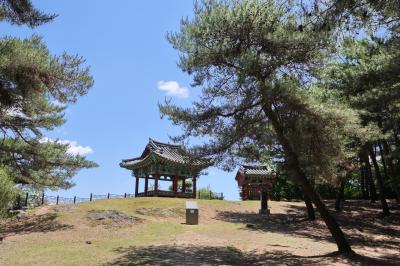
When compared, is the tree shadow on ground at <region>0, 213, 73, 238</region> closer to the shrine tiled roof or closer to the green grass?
the green grass

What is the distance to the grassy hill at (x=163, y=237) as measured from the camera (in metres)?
14.1

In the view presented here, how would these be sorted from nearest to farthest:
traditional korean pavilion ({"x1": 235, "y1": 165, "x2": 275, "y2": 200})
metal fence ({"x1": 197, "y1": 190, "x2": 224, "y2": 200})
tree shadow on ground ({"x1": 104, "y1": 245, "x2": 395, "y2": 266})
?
tree shadow on ground ({"x1": 104, "y1": 245, "x2": 395, "y2": 266}) < traditional korean pavilion ({"x1": 235, "y1": 165, "x2": 275, "y2": 200}) < metal fence ({"x1": 197, "y1": 190, "x2": 224, "y2": 200})

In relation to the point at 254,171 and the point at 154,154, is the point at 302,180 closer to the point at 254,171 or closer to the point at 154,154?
the point at 154,154

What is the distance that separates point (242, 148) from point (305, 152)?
2.55 metres

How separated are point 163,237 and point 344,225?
1193 cm

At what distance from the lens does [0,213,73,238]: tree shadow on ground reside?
1983 cm

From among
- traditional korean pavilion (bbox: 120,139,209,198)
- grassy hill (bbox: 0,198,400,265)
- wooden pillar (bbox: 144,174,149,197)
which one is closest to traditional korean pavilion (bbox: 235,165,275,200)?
traditional korean pavilion (bbox: 120,139,209,198)

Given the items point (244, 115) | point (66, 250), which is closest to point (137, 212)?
point (66, 250)

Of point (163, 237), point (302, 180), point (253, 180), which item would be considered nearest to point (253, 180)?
point (253, 180)

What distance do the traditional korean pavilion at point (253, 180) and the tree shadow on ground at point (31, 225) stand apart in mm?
22646

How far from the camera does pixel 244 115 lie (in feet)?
50.6

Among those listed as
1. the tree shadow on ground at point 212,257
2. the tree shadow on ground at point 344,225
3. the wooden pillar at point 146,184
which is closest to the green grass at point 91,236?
the tree shadow on ground at point 212,257

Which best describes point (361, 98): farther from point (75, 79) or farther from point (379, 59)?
point (75, 79)

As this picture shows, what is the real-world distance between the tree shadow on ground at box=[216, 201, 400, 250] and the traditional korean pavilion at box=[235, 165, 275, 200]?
440 inches
